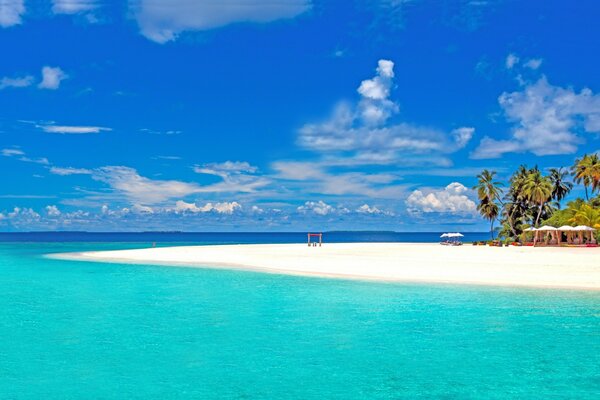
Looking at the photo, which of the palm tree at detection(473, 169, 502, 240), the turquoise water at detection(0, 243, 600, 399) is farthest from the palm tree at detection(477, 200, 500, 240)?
the turquoise water at detection(0, 243, 600, 399)

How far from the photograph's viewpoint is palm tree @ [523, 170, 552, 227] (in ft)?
243

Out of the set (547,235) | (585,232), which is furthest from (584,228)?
(547,235)

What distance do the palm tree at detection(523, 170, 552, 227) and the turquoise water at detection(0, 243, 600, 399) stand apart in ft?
169

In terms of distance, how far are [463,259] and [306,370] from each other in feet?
109

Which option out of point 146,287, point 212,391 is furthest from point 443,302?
point 146,287

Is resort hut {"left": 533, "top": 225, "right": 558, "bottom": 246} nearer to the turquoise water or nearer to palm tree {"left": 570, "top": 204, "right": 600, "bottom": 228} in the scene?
palm tree {"left": 570, "top": 204, "right": 600, "bottom": 228}

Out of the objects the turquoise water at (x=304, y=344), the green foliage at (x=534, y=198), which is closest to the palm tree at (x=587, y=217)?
the green foliage at (x=534, y=198)

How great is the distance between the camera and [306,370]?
45.5ft

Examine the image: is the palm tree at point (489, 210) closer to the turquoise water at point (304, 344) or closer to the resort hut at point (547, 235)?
the resort hut at point (547, 235)

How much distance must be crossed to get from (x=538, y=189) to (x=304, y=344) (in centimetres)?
6586

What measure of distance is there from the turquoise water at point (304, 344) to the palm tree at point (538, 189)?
51.5 metres

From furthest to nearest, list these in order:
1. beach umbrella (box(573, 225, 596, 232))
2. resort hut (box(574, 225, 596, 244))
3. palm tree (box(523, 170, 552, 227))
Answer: palm tree (box(523, 170, 552, 227))
resort hut (box(574, 225, 596, 244))
beach umbrella (box(573, 225, 596, 232))

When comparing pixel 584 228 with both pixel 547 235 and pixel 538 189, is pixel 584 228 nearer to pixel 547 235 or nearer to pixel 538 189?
pixel 547 235

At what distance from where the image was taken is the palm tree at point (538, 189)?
7394 cm
